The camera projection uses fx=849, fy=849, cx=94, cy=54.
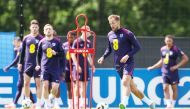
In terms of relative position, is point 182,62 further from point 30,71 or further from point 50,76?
point 50,76

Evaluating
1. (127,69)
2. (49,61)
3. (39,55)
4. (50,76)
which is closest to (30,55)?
(39,55)

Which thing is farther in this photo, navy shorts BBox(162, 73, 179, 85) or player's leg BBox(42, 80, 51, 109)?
navy shorts BBox(162, 73, 179, 85)

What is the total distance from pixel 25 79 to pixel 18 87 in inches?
55.2

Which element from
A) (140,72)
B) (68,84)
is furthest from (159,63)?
(68,84)

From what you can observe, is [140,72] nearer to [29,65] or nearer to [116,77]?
[116,77]

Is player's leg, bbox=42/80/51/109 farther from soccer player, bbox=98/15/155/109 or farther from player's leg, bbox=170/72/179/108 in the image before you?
player's leg, bbox=170/72/179/108

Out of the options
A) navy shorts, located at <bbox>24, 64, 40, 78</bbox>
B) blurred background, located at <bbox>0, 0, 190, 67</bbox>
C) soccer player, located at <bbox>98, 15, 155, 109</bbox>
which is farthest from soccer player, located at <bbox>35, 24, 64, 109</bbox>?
blurred background, located at <bbox>0, 0, 190, 67</bbox>

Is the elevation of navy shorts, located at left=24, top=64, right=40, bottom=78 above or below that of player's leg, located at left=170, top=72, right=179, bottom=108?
above

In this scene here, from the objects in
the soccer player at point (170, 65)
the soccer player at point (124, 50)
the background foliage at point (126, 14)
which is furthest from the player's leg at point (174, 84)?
the background foliage at point (126, 14)

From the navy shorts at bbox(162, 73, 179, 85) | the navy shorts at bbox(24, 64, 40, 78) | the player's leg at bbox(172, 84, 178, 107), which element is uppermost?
the navy shorts at bbox(24, 64, 40, 78)

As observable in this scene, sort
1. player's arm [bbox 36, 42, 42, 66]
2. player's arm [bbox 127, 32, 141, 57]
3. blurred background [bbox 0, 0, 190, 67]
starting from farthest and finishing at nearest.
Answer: blurred background [bbox 0, 0, 190, 67] → player's arm [bbox 36, 42, 42, 66] → player's arm [bbox 127, 32, 141, 57]

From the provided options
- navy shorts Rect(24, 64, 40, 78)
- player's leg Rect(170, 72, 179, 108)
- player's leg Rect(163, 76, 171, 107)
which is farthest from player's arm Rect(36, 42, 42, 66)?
player's leg Rect(170, 72, 179, 108)

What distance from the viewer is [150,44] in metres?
25.2

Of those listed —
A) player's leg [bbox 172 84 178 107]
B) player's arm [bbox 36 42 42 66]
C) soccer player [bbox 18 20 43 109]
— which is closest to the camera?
player's arm [bbox 36 42 42 66]
